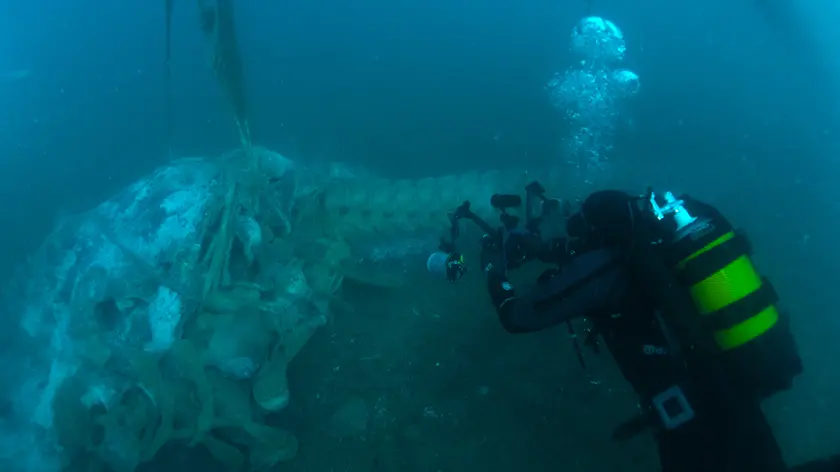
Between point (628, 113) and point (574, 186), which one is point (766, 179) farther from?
point (628, 113)

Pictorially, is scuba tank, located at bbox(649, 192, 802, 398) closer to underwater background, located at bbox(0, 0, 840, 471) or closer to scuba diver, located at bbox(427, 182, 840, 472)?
scuba diver, located at bbox(427, 182, 840, 472)

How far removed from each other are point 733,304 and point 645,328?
1.63 feet

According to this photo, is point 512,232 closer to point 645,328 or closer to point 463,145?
point 645,328

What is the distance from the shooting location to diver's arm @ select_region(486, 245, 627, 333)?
310 centimetres

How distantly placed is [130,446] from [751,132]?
14287 millimetres

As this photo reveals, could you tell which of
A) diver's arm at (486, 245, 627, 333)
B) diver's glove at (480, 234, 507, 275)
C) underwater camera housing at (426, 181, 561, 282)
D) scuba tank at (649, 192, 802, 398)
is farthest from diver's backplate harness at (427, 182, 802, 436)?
diver's glove at (480, 234, 507, 275)

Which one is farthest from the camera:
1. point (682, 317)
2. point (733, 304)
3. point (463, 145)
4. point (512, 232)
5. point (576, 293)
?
point (463, 145)

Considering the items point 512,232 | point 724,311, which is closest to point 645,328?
point 724,311

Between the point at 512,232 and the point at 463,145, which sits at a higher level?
the point at 463,145

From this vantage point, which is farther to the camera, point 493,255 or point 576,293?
point 493,255

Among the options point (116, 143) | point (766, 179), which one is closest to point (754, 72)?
point (766, 179)

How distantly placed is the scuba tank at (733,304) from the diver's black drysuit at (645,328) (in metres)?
0.07

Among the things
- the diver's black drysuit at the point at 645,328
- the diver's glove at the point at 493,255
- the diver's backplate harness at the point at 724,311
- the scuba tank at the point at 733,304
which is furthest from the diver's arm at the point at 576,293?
the diver's glove at the point at 493,255

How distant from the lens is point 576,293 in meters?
3.16
